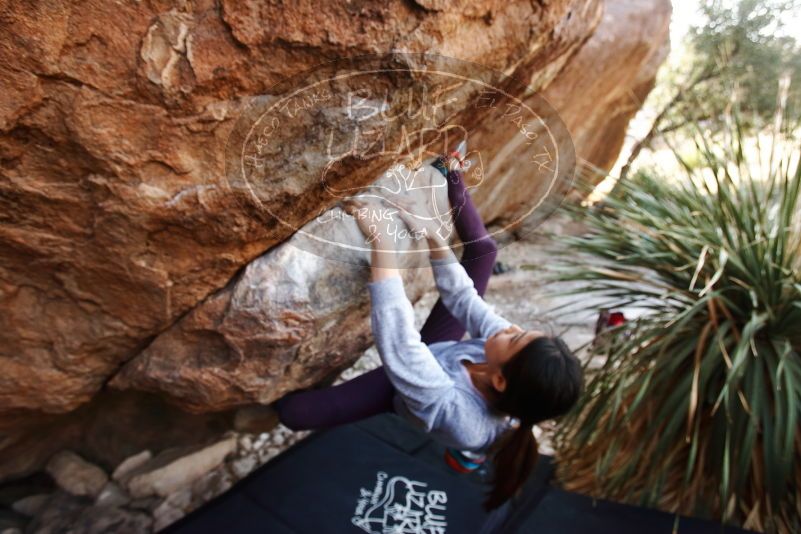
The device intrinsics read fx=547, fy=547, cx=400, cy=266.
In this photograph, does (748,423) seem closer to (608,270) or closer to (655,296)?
(655,296)

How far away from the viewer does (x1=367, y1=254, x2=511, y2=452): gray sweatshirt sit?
64.1 inches

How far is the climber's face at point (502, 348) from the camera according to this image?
1674 mm

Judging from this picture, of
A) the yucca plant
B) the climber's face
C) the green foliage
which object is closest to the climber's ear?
the climber's face

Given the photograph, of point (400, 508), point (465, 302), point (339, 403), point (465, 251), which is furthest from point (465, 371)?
point (400, 508)

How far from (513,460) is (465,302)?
557 mm

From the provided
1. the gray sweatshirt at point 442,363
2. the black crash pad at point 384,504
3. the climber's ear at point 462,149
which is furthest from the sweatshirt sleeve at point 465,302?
the black crash pad at point 384,504

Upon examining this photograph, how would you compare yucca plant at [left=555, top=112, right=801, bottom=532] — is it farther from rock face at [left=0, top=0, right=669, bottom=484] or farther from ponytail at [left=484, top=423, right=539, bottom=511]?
rock face at [left=0, top=0, right=669, bottom=484]

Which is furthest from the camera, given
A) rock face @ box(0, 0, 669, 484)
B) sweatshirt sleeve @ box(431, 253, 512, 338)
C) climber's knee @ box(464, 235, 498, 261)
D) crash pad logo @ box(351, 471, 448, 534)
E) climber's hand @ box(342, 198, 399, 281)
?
crash pad logo @ box(351, 471, 448, 534)

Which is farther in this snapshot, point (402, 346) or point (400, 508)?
→ point (400, 508)

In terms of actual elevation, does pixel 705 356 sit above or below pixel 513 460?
above

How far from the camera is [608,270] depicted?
98.6 inches

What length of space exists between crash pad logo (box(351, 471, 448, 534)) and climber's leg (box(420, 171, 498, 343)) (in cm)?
60

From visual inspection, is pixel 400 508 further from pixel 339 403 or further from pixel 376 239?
pixel 376 239

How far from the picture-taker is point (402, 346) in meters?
1.63
